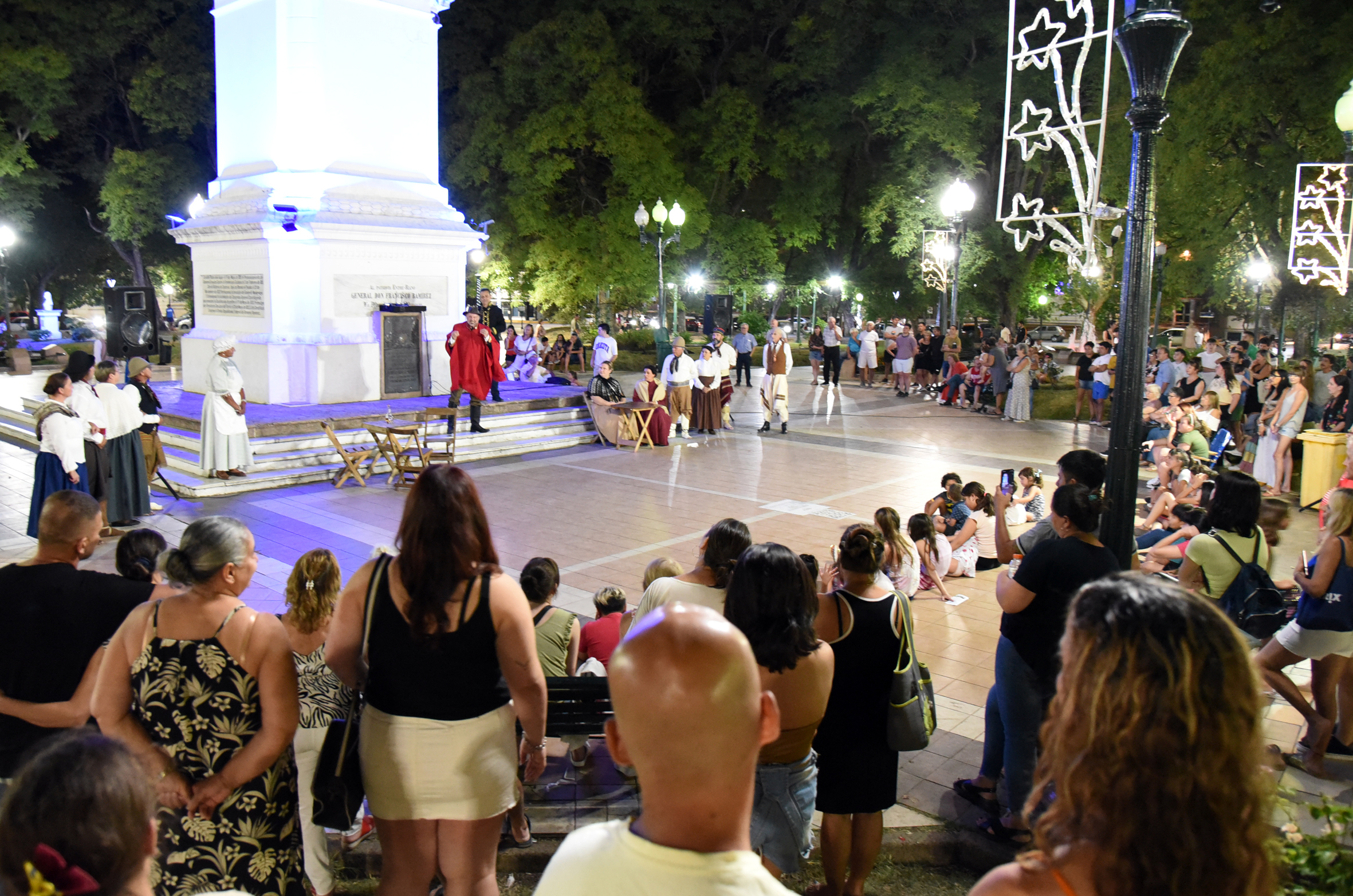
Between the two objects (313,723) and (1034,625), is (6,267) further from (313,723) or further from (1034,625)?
(1034,625)

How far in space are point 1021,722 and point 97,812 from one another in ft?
12.1

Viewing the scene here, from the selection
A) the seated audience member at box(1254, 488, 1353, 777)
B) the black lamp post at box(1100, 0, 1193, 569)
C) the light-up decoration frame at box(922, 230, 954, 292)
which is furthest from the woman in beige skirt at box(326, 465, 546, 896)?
the light-up decoration frame at box(922, 230, 954, 292)

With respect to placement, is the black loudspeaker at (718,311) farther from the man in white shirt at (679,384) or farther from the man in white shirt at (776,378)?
the man in white shirt at (679,384)

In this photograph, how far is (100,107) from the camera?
1173 inches

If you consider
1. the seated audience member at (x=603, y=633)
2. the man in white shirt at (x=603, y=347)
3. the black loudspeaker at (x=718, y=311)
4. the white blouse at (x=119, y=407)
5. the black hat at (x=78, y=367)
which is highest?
the black loudspeaker at (x=718, y=311)

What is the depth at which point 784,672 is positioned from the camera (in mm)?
3305

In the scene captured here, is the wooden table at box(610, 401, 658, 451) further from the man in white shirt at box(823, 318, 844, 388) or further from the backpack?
the backpack

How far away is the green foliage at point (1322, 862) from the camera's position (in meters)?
2.29

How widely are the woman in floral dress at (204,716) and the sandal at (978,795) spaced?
317 cm

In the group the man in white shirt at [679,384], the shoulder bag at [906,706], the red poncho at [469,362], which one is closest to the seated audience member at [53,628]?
the shoulder bag at [906,706]

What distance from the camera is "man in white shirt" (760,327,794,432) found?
1730cm

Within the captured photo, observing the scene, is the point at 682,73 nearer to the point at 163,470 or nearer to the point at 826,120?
the point at 826,120

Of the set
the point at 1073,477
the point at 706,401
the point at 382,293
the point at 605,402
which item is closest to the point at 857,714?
the point at 1073,477

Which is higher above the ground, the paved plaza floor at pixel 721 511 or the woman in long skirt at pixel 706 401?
the woman in long skirt at pixel 706 401
